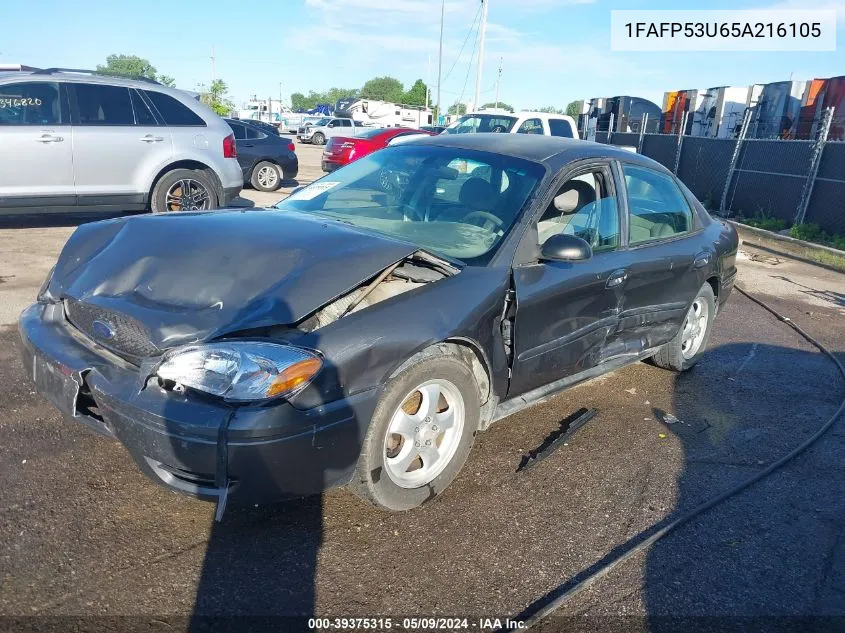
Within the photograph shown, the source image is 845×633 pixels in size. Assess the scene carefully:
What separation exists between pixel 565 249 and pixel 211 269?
170 centimetres

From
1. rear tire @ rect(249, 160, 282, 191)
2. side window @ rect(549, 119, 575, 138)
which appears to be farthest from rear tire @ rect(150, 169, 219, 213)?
side window @ rect(549, 119, 575, 138)

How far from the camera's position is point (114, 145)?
8.12m

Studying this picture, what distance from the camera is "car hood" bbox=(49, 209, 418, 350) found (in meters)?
2.66

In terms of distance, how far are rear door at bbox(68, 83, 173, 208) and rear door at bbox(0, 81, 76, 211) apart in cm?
13

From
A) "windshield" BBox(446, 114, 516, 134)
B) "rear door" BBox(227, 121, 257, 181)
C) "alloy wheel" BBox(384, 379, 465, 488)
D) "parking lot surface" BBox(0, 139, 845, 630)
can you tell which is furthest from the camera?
"rear door" BBox(227, 121, 257, 181)

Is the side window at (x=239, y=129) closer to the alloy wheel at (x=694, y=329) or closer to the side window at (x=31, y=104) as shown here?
the side window at (x=31, y=104)

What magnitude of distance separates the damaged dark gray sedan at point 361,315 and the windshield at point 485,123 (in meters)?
9.70

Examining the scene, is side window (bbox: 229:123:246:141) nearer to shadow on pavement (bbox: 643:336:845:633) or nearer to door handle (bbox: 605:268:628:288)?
shadow on pavement (bbox: 643:336:845:633)

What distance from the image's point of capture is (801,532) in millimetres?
3148

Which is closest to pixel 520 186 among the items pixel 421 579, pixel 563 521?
pixel 563 521

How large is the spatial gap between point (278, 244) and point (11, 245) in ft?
20.3

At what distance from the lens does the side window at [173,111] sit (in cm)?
852

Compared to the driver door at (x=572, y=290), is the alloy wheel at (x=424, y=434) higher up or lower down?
lower down

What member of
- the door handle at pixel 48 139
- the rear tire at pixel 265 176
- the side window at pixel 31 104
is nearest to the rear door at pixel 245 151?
the rear tire at pixel 265 176
